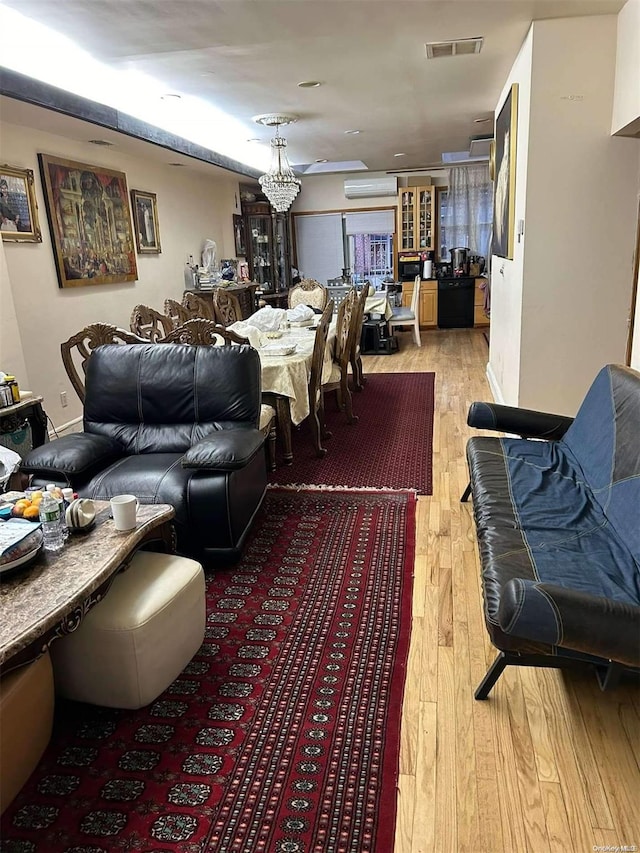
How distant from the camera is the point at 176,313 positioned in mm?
5168

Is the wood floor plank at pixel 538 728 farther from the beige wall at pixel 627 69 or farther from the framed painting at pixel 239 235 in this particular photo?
the framed painting at pixel 239 235

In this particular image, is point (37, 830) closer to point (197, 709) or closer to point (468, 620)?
point (197, 709)

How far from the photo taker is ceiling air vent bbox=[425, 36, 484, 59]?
3.37 metres

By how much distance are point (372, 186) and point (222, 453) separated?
795 centimetres

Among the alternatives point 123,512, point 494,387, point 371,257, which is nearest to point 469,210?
point 371,257

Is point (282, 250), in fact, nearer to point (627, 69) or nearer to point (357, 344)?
point (357, 344)

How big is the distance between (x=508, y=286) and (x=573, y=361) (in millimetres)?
934

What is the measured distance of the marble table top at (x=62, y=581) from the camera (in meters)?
1.46

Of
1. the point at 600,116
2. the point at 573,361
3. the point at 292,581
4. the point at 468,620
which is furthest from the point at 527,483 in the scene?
the point at 600,116

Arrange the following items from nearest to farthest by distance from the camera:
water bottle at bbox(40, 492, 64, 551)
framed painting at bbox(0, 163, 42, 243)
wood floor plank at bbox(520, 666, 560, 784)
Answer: wood floor plank at bbox(520, 666, 560, 784)
water bottle at bbox(40, 492, 64, 551)
framed painting at bbox(0, 163, 42, 243)

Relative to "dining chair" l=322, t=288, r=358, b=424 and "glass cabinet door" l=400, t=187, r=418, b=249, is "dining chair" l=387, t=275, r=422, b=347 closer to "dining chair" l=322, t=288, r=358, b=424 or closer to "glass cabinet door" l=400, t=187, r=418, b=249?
"glass cabinet door" l=400, t=187, r=418, b=249

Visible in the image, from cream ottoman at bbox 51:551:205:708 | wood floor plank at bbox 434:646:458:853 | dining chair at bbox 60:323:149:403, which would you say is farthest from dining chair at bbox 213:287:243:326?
wood floor plank at bbox 434:646:458:853

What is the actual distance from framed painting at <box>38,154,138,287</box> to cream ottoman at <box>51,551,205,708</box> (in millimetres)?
3656

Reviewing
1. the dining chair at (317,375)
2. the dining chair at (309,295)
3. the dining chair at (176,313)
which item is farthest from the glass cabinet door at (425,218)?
the dining chair at (317,375)
